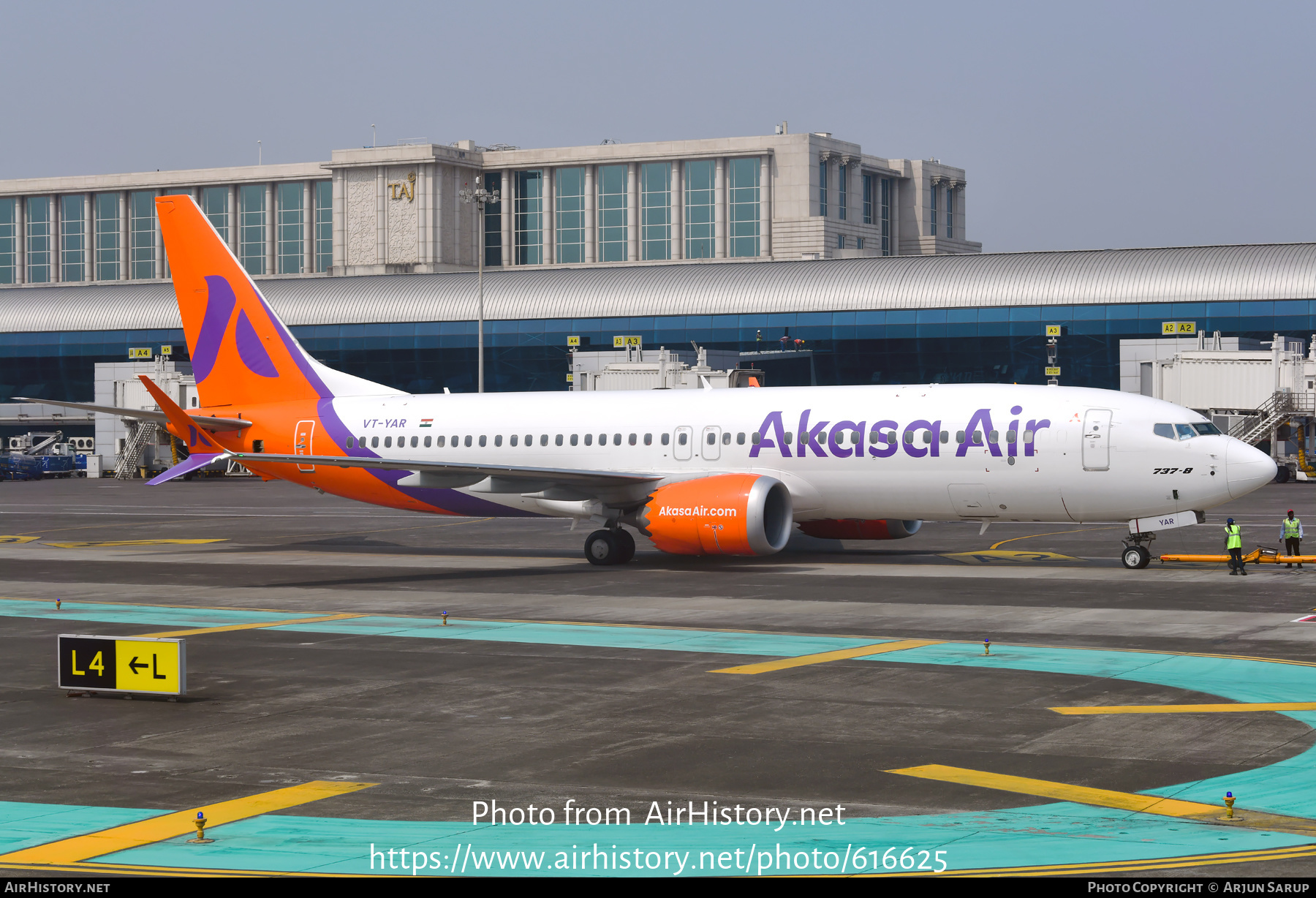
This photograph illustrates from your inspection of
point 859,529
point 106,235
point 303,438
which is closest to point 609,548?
point 859,529

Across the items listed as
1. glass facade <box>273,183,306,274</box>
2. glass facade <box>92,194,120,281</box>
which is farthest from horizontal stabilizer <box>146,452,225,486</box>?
glass facade <box>92,194,120,281</box>

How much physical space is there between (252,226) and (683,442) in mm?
138132

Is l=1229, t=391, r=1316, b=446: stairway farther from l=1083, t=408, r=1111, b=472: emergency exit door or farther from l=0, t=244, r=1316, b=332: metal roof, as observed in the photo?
l=1083, t=408, r=1111, b=472: emergency exit door

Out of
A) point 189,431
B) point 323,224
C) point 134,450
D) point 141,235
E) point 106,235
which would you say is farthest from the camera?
point 106,235

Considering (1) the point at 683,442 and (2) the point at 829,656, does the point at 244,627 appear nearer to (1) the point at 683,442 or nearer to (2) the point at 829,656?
(2) the point at 829,656

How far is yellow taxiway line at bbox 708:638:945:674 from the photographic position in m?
20.1

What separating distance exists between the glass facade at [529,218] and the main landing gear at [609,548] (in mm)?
117411

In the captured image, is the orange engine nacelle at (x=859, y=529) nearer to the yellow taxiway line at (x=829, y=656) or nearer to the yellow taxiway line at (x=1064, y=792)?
the yellow taxiway line at (x=829, y=656)

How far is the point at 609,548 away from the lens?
3603 centimetres

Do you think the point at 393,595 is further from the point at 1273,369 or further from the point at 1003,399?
the point at 1273,369

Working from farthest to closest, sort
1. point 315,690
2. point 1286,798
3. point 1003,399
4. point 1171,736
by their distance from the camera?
1. point 1003,399
2. point 315,690
3. point 1171,736
4. point 1286,798
